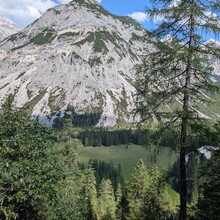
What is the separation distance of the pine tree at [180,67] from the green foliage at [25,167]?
6596 millimetres

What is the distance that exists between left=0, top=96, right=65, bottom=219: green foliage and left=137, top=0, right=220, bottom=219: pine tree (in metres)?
6.60

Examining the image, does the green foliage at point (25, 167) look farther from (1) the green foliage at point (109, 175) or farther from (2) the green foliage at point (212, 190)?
(1) the green foliage at point (109, 175)

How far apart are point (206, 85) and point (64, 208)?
1295 cm

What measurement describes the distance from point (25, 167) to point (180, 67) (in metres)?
9.94

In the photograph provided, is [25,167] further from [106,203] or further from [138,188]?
[106,203]

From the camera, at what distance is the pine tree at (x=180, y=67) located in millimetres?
16578

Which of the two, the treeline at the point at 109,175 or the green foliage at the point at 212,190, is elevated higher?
the green foliage at the point at 212,190

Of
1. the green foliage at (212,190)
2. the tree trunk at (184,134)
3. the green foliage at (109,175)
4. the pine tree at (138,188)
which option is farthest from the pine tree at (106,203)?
the tree trunk at (184,134)

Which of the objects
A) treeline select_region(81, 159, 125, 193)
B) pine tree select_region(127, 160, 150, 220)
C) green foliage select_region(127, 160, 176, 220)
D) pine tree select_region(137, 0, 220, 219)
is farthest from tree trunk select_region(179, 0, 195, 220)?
treeline select_region(81, 159, 125, 193)

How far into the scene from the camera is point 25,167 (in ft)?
57.6

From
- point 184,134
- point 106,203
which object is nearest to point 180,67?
point 184,134

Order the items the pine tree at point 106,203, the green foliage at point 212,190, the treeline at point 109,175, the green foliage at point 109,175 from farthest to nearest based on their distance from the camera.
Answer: the treeline at point 109,175 < the green foliage at point 109,175 < the pine tree at point 106,203 < the green foliage at point 212,190

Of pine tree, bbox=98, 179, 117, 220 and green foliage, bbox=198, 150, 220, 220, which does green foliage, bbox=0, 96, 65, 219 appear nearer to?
green foliage, bbox=198, 150, 220, 220

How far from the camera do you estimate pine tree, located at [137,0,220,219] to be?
16.6 metres
